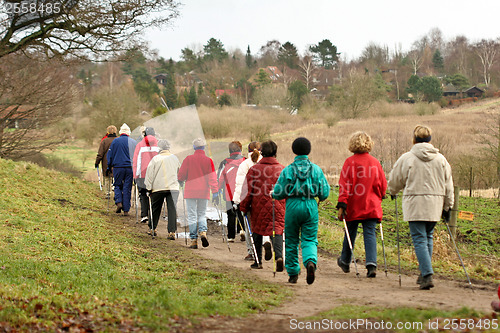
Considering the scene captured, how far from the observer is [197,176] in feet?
36.9

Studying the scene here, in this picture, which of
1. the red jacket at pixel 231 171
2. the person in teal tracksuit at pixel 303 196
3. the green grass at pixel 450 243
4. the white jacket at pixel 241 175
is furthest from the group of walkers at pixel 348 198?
the green grass at pixel 450 243

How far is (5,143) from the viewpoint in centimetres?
2459

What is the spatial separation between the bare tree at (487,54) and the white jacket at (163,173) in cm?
9751

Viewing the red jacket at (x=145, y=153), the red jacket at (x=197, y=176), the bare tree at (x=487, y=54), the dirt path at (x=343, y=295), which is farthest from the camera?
the bare tree at (x=487, y=54)

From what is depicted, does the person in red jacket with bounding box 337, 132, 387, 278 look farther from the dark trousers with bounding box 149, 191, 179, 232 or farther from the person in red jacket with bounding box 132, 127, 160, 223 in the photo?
the person in red jacket with bounding box 132, 127, 160, 223

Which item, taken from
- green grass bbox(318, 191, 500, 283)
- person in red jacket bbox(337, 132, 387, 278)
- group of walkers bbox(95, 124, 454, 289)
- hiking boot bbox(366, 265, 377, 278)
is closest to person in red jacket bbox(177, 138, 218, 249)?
group of walkers bbox(95, 124, 454, 289)

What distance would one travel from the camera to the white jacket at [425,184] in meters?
7.77

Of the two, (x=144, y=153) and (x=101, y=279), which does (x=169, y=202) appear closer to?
(x=144, y=153)

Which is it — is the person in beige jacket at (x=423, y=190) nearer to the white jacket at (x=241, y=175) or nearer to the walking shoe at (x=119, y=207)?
the white jacket at (x=241, y=175)

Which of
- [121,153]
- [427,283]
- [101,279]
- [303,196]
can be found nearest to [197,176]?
[303,196]

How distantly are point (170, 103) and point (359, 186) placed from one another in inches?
2926

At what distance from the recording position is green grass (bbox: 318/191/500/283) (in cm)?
972

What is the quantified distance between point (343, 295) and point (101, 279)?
10.8 ft

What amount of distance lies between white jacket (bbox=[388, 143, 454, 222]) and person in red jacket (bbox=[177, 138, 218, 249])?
176 inches
